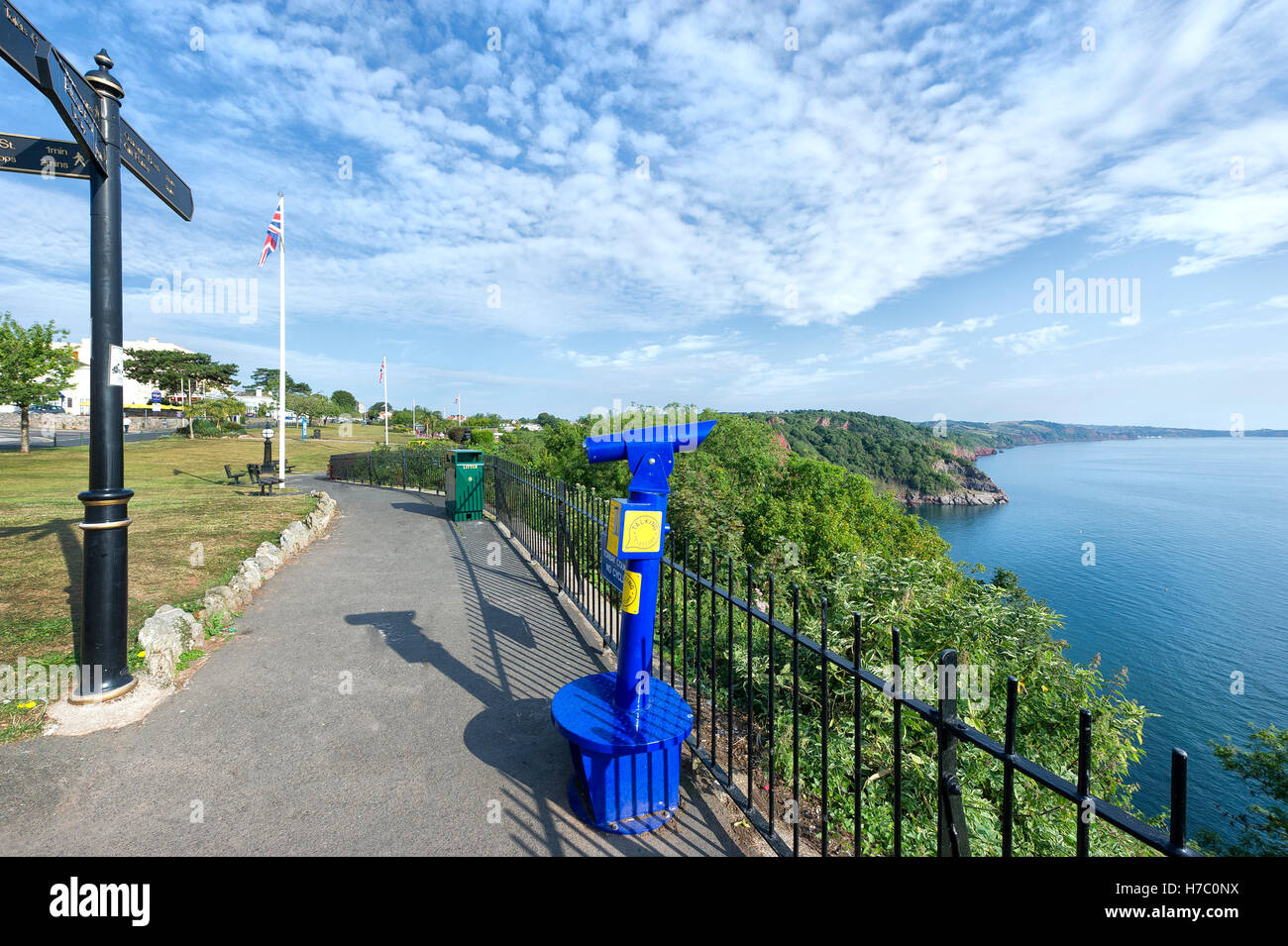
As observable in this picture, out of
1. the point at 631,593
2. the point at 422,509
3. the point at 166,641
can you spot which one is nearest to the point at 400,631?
the point at 166,641

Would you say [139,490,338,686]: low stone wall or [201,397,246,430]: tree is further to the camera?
[201,397,246,430]: tree

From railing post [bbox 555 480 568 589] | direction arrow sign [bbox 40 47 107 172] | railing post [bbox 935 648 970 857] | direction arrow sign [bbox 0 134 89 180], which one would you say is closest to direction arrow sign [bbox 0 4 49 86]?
direction arrow sign [bbox 40 47 107 172]

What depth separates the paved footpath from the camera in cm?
296

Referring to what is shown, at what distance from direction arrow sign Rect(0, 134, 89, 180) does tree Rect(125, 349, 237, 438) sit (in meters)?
63.6

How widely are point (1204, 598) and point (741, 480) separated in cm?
3080

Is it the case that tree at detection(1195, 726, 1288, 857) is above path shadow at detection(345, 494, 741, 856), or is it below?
below

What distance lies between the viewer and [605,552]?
333 cm

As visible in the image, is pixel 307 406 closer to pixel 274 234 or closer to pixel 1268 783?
pixel 274 234

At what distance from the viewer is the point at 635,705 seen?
10.3 ft

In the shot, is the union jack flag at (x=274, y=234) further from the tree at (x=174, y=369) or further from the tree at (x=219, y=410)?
the tree at (x=174, y=369)

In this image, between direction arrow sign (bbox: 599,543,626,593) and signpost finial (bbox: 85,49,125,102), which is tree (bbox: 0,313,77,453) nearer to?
signpost finial (bbox: 85,49,125,102)

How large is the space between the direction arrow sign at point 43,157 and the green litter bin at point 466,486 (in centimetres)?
809
